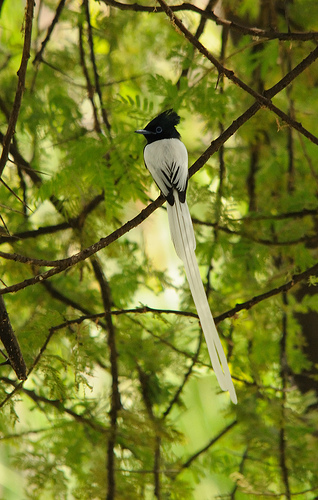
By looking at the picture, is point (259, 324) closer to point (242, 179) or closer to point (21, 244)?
point (242, 179)

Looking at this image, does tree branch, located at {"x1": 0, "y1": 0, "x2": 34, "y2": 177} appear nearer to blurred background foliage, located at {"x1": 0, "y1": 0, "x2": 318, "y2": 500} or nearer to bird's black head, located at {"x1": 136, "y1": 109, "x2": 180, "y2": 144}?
blurred background foliage, located at {"x1": 0, "y1": 0, "x2": 318, "y2": 500}

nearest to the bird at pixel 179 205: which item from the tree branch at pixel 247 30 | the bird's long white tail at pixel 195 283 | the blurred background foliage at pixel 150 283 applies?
the bird's long white tail at pixel 195 283

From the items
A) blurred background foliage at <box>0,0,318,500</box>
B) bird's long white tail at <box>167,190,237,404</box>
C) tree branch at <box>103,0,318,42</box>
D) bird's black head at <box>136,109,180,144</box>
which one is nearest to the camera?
bird's long white tail at <box>167,190,237,404</box>

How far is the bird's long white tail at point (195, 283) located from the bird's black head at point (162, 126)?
308 millimetres

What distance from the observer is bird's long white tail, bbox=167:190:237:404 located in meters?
1.46

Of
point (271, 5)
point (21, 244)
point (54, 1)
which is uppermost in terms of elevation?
point (54, 1)

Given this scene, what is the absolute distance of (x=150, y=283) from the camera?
319 cm

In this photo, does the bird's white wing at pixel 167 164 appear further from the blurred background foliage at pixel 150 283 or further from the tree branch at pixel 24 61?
the tree branch at pixel 24 61

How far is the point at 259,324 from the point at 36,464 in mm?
1258

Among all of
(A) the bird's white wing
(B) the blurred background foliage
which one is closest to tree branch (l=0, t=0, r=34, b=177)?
(B) the blurred background foliage

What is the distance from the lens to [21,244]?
2471 mm

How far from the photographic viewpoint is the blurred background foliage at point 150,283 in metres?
2.09

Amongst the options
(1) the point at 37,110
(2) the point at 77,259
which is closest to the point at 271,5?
(1) the point at 37,110

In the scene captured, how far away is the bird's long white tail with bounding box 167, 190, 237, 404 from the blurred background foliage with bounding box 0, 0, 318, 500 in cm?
25
